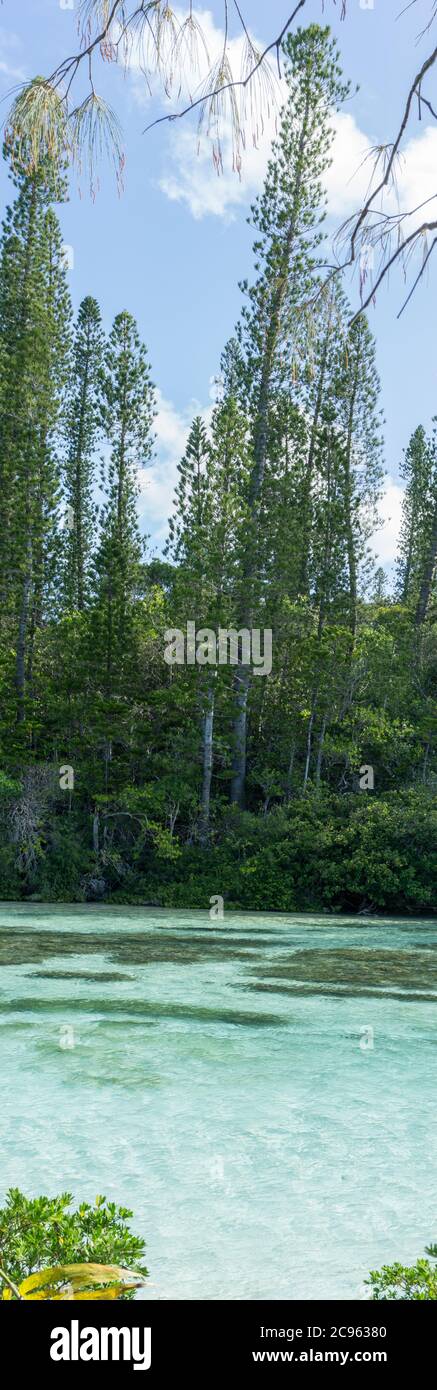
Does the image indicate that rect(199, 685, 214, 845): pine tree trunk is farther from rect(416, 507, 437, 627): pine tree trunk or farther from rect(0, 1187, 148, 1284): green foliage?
rect(0, 1187, 148, 1284): green foliage

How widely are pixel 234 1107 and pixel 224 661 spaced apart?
1603 centimetres

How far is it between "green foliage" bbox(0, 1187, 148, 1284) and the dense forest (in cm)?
1472

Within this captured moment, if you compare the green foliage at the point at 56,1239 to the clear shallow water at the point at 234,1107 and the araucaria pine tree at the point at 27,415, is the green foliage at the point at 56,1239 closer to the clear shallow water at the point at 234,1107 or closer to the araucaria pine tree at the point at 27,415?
the clear shallow water at the point at 234,1107

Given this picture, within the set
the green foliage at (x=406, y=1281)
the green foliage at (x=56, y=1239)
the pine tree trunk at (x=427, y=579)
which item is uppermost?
the pine tree trunk at (x=427, y=579)

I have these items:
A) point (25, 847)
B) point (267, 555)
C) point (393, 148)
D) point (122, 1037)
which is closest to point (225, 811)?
point (25, 847)

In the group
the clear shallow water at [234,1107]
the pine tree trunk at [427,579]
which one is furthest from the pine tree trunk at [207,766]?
the pine tree trunk at [427,579]

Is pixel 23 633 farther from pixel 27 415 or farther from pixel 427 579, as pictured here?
pixel 427 579

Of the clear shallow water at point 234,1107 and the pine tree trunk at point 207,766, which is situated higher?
the pine tree trunk at point 207,766

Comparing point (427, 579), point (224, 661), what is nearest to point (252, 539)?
point (224, 661)

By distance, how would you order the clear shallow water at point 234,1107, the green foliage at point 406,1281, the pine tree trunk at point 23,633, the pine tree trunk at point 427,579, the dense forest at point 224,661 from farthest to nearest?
1. the pine tree trunk at point 427,579
2. the pine tree trunk at point 23,633
3. the dense forest at point 224,661
4. the clear shallow water at point 234,1107
5. the green foliage at point 406,1281

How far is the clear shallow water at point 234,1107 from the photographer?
393 cm

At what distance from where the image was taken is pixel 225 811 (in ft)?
67.2

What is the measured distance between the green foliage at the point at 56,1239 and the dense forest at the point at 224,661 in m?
14.7

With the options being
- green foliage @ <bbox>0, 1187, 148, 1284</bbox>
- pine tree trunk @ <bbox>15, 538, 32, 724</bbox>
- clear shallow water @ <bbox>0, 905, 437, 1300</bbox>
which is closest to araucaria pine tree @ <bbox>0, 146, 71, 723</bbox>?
pine tree trunk @ <bbox>15, 538, 32, 724</bbox>
